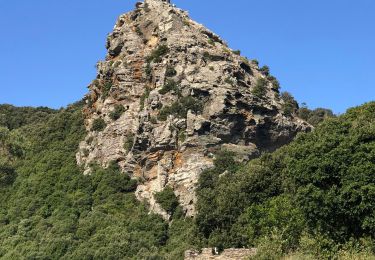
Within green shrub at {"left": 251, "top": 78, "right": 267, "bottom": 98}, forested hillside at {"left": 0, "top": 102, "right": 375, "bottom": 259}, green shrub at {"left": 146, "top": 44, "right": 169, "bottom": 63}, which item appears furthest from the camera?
green shrub at {"left": 146, "top": 44, "right": 169, "bottom": 63}

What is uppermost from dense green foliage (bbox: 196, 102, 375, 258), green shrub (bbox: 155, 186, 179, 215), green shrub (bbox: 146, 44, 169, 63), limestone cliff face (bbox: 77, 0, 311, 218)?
green shrub (bbox: 146, 44, 169, 63)

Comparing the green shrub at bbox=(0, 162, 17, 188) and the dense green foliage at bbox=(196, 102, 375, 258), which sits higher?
the green shrub at bbox=(0, 162, 17, 188)

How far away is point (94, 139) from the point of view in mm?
74125

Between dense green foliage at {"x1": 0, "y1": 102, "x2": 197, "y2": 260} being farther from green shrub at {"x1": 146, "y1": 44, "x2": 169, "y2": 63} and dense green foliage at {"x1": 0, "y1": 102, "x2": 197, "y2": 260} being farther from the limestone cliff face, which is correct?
green shrub at {"x1": 146, "y1": 44, "x2": 169, "y2": 63}

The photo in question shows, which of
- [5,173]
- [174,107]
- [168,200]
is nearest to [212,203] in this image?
[168,200]

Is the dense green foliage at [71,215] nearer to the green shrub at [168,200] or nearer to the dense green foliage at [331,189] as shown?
the green shrub at [168,200]

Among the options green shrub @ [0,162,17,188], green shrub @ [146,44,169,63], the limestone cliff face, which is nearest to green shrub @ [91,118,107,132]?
the limestone cliff face

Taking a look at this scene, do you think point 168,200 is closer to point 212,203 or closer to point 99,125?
point 212,203

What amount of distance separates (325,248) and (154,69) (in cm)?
5013

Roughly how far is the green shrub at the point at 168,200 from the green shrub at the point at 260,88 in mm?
17419

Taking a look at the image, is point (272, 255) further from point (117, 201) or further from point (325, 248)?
point (117, 201)

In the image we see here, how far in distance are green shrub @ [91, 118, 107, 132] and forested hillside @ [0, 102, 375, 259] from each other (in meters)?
5.18

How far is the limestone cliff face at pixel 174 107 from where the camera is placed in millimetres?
62766

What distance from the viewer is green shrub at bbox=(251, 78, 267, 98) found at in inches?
2744
